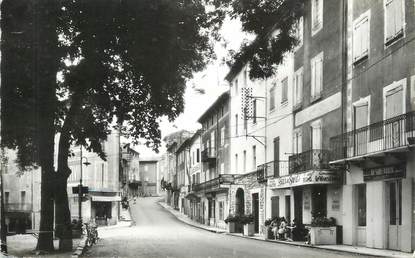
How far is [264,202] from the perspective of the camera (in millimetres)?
34781

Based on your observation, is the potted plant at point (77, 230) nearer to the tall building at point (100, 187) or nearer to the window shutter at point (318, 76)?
the window shutter at point (318, 76)

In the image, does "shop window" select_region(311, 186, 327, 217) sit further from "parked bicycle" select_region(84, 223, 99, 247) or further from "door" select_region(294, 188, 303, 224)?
"parked bicycle" select_region(84, 223, 99, 247)

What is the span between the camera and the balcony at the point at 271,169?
101 ft

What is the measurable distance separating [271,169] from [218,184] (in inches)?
515

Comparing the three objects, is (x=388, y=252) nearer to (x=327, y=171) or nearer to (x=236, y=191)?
(x=327, y=171)

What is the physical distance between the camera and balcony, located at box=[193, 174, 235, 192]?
43344 mm

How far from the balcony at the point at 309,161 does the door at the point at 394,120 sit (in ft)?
16.9

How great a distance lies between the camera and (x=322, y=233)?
936 inches

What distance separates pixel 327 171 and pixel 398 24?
23.9ft

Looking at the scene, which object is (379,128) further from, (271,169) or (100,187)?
(100,187)

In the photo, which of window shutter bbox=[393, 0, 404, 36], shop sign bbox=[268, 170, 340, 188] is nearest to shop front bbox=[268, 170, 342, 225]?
shop sign bbox=[268, 170, 340, 188]

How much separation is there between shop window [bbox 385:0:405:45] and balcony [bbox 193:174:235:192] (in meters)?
23.7

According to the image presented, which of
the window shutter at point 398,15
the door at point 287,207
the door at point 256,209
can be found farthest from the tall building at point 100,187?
the window shutter at point 398,15

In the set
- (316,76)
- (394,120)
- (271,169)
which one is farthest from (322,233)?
(271,169)
